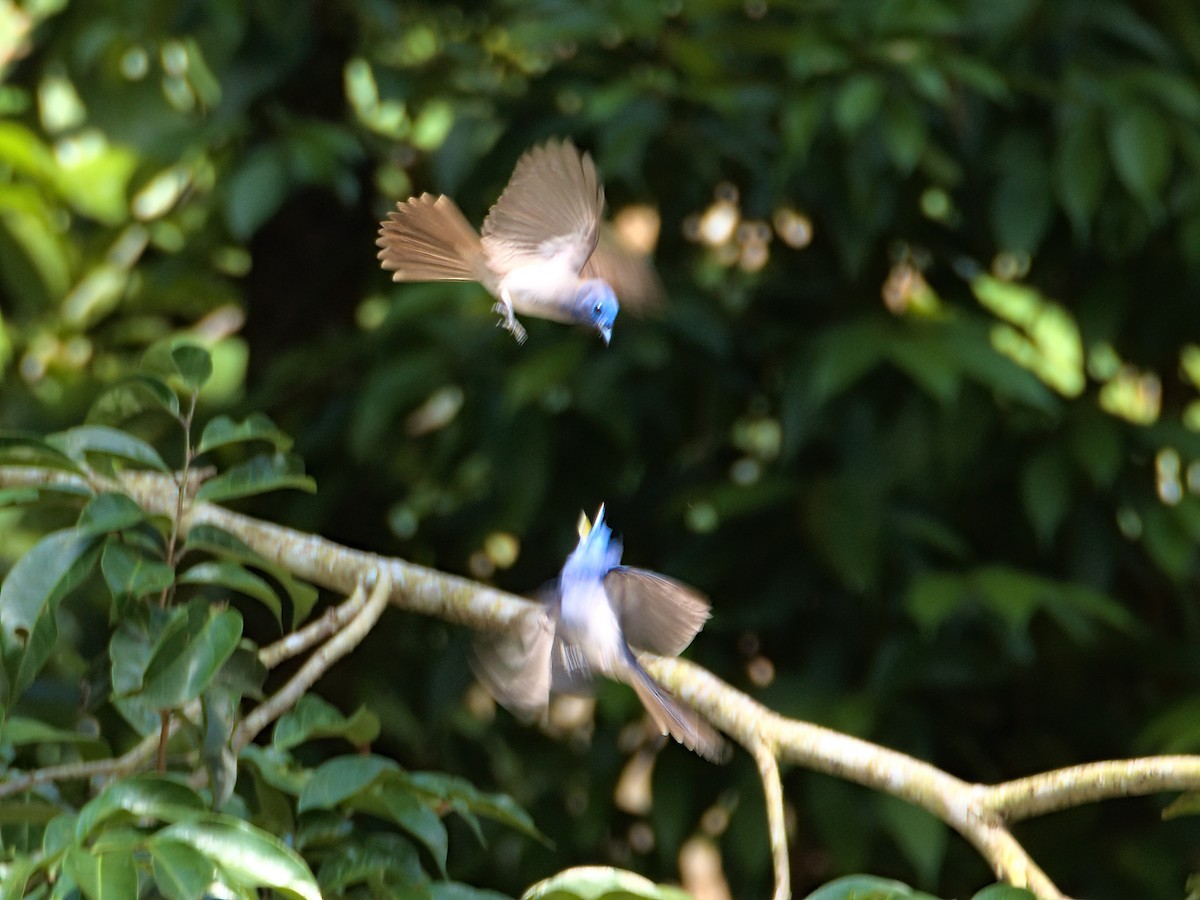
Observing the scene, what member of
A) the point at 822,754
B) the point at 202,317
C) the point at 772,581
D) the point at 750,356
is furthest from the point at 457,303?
the point at 822,754

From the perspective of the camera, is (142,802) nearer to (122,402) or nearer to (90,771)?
(90,771)

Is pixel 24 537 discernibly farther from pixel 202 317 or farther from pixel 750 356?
pixel 750 356

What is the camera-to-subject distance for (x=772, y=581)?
1.78m

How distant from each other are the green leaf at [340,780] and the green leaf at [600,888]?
0.18 meters

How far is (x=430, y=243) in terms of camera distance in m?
1.04

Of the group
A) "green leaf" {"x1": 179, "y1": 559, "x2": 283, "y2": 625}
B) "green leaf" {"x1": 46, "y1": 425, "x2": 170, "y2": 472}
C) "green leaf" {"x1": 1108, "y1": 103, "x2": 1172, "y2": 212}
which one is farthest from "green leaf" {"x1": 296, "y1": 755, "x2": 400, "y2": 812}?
"green leaf" {"x1": 1108, "y1": 103, "x2": 1172, "y2": 212}

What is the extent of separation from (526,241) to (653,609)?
0.95ft

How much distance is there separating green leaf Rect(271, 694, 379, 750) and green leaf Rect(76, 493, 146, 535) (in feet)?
0.67

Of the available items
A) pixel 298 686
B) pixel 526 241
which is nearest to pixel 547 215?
pixel 526 241

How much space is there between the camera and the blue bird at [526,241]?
102 centimetres

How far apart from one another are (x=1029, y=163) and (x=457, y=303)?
A: 2.24ft

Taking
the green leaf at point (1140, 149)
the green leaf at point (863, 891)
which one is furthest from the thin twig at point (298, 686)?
the green leaf at point (1140, 149)

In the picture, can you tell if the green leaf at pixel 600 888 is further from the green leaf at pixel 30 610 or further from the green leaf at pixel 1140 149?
the green leaf at pixel 1140 149

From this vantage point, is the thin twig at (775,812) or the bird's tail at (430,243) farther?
the bird's tail at (430,243)
